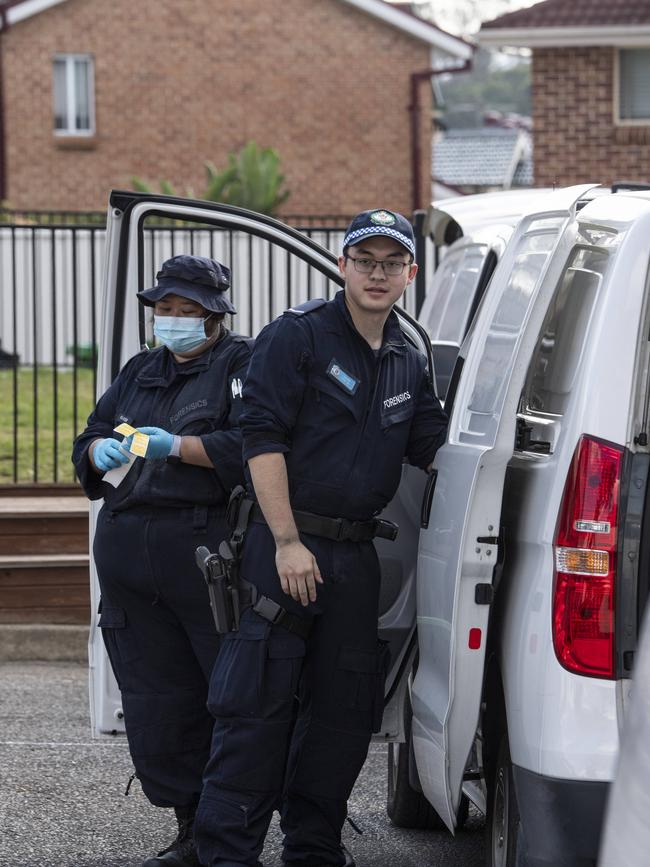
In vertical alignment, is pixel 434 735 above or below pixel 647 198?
below

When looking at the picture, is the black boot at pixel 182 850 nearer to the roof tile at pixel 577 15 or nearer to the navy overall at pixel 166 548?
the navy overall at pixel 166 548

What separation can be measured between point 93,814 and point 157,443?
5.22 feet

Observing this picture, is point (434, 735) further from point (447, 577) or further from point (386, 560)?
point (386, 560)

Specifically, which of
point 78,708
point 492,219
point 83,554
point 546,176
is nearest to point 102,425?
point 492,219

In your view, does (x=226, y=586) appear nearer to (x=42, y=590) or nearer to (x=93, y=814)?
(x=93, y=814)

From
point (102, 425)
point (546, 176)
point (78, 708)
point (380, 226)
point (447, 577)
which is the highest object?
point (546, 176)

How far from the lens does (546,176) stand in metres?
18.1

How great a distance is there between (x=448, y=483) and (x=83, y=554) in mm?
4868

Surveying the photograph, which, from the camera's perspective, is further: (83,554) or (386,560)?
(83,554)

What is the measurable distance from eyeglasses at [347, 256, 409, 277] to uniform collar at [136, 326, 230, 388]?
2.16ft

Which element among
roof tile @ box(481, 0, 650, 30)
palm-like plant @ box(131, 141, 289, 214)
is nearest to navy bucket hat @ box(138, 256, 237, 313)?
roof tile @ box(481, 0, 650, 30)

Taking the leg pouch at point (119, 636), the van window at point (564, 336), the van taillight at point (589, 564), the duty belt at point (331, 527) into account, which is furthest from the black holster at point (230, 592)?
the van taillight at point (589, 564)

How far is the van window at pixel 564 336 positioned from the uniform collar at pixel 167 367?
123 centimetres

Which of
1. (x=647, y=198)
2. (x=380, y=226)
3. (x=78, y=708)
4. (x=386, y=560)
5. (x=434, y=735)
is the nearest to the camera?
(x=647, y=198)
